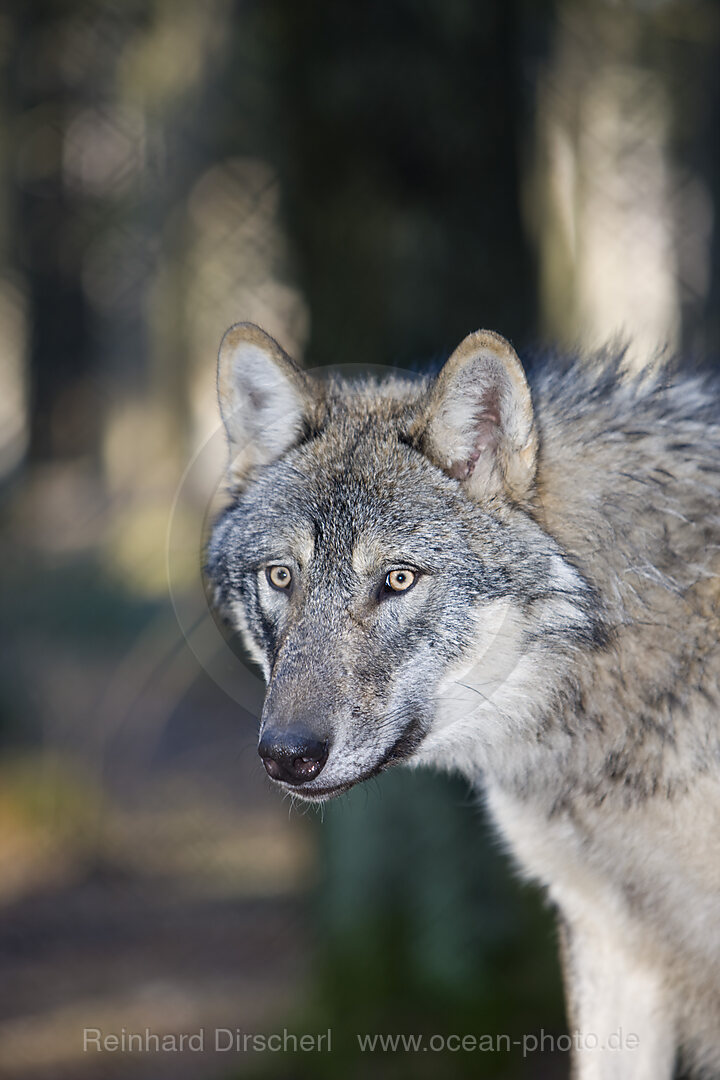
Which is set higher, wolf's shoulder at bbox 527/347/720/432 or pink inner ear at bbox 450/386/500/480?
wolf's shoulder at bbox 527/347/720/432

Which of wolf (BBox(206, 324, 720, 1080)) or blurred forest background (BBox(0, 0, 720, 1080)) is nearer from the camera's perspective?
wolf (BBox(206, 324, 720, 1080))

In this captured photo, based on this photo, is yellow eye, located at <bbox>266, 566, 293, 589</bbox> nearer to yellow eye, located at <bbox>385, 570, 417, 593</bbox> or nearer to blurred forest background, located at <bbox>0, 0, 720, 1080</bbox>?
yellow eye, located at <bbox>385, 570, 417, 593</bbox>

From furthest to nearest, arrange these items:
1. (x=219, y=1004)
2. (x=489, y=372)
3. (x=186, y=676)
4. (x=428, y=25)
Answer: (x=186, y=676)
(x=219, y=1004)
(x=428, y=25)
(x=489, y=372)

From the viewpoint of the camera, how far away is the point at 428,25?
4750 mm

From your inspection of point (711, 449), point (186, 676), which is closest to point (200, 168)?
point (186, 676)

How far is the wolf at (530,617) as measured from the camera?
2473 millimetres

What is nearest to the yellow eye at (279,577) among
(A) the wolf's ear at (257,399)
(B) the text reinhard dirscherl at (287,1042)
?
(A) the wolf's ear at (257,399)

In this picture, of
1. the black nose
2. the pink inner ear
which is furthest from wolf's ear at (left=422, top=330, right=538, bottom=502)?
the black nose

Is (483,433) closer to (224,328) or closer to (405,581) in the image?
(405,581)

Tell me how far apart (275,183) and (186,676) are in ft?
17.6

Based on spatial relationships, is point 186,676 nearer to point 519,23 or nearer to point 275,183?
point 275,183

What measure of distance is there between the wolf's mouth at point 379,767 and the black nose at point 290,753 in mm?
56

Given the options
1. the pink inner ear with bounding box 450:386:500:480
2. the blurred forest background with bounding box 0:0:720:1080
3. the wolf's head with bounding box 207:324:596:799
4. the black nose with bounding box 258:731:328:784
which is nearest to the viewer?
the black nose with bounding box 258:731:328:784

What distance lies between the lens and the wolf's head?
7.88 feet
